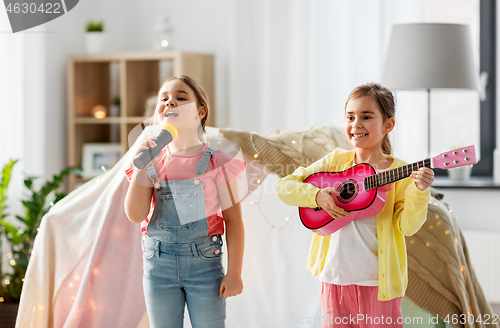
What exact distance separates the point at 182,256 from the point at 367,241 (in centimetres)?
41

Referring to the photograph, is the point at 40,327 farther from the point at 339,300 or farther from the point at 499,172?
the point at 499,172

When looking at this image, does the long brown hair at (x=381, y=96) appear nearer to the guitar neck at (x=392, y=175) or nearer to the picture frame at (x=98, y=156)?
the guitar neck at (x=392, y=175)

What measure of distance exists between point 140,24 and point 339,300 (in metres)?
2.49

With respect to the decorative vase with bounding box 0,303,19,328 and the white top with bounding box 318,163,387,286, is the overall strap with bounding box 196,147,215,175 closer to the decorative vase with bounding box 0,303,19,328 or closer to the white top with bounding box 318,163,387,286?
the white top with bounding box 318,163,387,286

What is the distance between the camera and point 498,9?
8.52ft

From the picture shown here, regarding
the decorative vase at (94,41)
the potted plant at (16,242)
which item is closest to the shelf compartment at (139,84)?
the decorative vase at (94,41)

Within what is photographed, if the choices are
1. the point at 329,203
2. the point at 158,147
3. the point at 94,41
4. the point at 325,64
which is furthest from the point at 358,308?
the point at 94,41

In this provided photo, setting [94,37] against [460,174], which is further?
[94,37]

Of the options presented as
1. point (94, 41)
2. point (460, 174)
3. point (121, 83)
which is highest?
point (94, 41)

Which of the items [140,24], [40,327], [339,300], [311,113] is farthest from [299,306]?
[140,24]

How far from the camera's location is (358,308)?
3.57ft

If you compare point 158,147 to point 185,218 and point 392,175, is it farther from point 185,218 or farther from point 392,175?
point 392,175

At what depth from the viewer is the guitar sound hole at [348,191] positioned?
109 centimetres

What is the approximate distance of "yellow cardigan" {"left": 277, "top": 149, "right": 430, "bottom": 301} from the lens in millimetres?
1025
